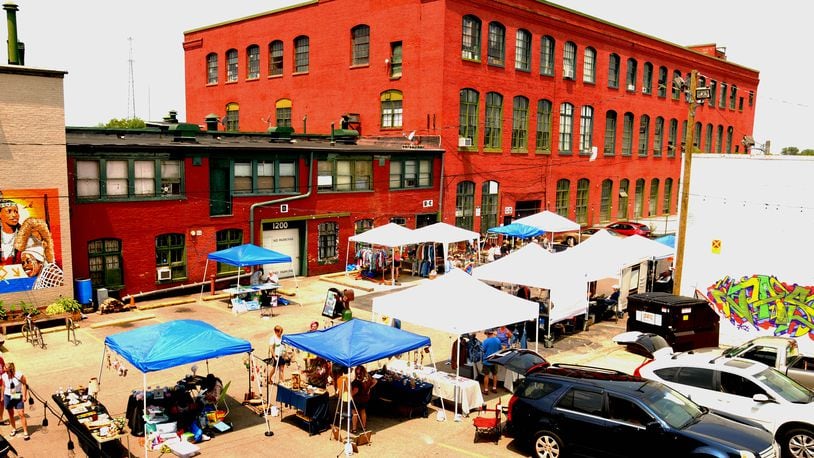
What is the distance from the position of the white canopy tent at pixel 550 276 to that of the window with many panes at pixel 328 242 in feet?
38.5

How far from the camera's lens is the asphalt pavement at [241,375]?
12367 millimetres

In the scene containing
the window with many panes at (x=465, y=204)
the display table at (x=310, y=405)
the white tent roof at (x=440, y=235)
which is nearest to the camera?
the display table at (x=310, y=405)

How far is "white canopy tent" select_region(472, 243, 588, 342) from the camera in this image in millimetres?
19906

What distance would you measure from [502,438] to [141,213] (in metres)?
17.2

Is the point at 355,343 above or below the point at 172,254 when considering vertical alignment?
above

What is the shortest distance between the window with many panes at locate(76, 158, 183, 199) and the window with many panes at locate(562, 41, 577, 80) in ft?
95.3

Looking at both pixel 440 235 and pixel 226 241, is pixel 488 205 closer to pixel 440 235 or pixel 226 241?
pixel 440 235

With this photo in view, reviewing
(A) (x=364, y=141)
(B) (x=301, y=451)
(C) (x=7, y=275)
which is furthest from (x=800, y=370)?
(A) (x=364, y=141)

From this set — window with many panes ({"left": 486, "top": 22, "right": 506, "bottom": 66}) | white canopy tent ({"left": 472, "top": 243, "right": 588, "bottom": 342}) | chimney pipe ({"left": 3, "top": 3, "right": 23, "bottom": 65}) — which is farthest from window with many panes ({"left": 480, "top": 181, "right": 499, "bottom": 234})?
chimney pipe ({"left": 3, "top": 3, "right": 23, "bottom": 65})

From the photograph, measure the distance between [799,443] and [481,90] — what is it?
1165 inches

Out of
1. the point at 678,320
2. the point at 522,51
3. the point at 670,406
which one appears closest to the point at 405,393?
the point at 670,406

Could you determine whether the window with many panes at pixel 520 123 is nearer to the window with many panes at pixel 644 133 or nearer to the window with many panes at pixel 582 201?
the window with many panes at pixel 582 201

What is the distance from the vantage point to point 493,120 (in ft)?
132

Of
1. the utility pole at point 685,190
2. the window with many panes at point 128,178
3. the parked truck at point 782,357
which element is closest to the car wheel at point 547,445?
the parked truck at point 782,357
